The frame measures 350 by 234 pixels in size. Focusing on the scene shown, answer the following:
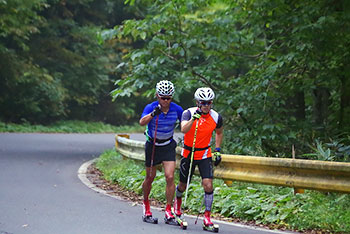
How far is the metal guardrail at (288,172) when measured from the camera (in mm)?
7590

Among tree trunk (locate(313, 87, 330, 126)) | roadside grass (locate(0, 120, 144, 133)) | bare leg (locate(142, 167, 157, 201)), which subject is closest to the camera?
bare leg (locate(142, 167, 157, 201))

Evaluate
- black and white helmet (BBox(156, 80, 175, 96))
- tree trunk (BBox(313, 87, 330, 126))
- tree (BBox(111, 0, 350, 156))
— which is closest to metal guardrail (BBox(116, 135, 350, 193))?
black and white helmet (BBox(156, 80, 175, 96))

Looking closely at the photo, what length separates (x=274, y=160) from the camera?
27.1ft

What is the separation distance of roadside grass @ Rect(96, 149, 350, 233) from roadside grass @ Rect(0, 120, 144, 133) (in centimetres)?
1932

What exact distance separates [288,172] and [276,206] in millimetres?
527

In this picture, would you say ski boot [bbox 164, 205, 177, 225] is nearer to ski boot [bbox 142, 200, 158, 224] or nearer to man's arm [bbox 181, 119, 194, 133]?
ski boot [bbox 142, 200, 158, 224]

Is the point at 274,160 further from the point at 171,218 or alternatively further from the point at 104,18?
the point at 104,18

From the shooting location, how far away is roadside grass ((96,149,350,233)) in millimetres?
7348

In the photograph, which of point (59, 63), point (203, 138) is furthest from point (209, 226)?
point (59, 63)

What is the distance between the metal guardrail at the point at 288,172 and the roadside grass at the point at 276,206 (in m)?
0.25

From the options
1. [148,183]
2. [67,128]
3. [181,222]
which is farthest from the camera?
[67,128]

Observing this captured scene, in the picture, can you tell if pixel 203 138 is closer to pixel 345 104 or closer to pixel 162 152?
pixel 162 152

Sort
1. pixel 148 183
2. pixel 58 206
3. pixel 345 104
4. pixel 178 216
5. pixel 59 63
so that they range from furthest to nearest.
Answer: pixel 59 63 < pixel 345 104 < pixel 58 206 < pixel 148 183 < pixel 178 216

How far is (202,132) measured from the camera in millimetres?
7391
